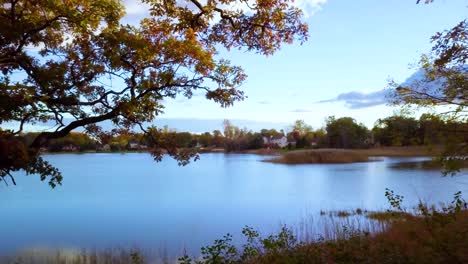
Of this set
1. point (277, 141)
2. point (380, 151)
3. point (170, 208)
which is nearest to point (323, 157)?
point (380, 151)

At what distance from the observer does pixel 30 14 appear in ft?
17.9

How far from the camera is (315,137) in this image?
94875mm

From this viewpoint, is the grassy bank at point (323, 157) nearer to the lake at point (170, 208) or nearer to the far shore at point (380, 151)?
the far shore at point (380, 151)

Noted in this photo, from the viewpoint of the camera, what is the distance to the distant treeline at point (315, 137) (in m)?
6.04

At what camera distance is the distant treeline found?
19.8ft

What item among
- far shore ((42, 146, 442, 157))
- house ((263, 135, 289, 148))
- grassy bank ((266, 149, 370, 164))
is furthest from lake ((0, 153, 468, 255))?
house ((263, 135, 289, 148))

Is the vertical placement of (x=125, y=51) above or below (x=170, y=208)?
above

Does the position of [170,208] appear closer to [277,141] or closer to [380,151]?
[380,151]

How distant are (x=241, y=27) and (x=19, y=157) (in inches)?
124

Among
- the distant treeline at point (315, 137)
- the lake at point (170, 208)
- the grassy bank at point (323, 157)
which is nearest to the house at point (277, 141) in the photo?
the distant treeline at point (315, 137)

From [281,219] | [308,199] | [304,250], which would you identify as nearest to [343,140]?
[308,199]

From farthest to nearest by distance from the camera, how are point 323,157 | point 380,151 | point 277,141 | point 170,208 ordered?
point 277,141, point 380,151, point 323,157, point 170,208

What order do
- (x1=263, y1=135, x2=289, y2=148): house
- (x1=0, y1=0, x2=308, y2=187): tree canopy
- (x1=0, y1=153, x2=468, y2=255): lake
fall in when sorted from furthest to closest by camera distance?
(x1=263, y1=135, x2=289, y2=148): house
(x1=0, y1=153, x2=468, y2=255): lake
(x1=0, y1=0, x2=308, y2=187): tree canopy

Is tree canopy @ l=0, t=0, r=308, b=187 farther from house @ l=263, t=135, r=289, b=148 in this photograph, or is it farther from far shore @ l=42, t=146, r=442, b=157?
house @ l=263, t=135, r=289, b=148
